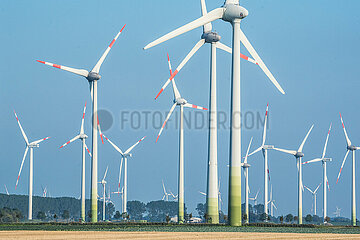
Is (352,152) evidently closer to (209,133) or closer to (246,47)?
(209,133)

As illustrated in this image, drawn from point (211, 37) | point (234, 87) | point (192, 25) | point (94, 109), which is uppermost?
point (211, 37)

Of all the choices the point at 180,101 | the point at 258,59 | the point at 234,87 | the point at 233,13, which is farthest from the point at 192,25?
the point at 180,101

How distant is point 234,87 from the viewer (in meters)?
61.4

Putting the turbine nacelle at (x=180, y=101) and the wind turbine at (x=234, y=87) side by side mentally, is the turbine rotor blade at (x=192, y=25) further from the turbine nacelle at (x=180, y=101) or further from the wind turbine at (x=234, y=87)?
the turbine nacelle at (x=180, y=101)

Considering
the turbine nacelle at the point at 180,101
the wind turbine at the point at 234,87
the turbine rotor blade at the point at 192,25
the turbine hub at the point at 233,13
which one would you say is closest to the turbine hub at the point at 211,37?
the wind turbine at the point at 234,87

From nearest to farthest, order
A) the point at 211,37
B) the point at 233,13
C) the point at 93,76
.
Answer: the point at 233,13 < the point at 211,37 < the point at 93,76

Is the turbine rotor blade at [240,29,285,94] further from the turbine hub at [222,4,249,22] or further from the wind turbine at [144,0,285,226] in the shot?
the turbine hub at [222,4,249,22]

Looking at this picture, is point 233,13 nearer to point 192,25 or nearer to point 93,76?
point 192,25

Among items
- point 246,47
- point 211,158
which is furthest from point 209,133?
point 246,47

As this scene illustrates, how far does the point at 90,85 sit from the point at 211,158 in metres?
22.2

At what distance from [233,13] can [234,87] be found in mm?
8424

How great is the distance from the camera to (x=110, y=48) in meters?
93.0

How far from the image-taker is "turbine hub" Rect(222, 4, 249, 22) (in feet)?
216

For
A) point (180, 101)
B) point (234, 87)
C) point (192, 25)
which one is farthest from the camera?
point (180, 101)
